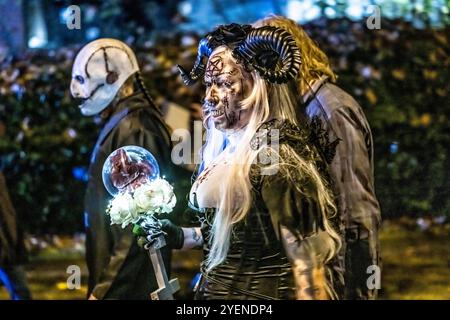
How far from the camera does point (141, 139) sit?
447 cm

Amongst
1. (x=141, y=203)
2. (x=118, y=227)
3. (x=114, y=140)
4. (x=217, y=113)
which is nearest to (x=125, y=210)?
(x=141, y=203)

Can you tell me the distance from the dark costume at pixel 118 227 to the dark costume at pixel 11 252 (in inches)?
18.6

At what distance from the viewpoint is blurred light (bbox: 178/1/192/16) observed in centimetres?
506

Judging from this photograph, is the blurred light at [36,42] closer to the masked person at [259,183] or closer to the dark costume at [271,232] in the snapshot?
the masked person at [259,183]

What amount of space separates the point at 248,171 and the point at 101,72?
4.03ft

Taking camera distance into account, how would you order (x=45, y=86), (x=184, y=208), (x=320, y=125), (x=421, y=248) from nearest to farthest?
(x=320, y=125) < (x=184, y=208) < (x=421, y=248) < (x=45, y=86)

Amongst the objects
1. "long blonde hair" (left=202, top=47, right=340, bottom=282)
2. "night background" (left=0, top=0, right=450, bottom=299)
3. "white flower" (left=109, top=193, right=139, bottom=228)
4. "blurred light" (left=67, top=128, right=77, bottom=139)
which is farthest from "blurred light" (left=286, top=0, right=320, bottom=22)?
"white flower" (left=109, top=193, right=139, bottom=228)

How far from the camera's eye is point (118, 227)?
4.44 m

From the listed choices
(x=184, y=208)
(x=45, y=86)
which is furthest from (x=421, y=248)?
(x=45, y=86)

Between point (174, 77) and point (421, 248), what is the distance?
4.70 feet

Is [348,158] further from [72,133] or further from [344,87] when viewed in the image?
[72,133]

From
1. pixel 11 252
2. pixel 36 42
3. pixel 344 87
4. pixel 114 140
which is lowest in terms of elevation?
pixel 11 252

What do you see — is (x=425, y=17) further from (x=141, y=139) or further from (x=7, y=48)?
(x=7, y=48)

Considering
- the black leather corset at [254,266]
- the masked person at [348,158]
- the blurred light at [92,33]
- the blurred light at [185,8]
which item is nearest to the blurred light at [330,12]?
the blurred light at [185,8]
